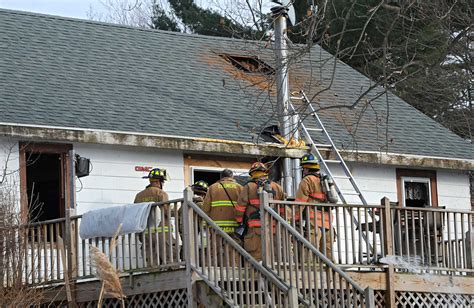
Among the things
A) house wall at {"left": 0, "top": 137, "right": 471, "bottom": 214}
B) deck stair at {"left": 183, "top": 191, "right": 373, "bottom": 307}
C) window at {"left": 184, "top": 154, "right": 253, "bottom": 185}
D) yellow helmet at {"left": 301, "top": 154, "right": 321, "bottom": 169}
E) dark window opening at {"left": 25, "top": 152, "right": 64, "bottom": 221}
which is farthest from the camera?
window at {"left": 184, "top": 154, "right": 253, "bottom": 185}

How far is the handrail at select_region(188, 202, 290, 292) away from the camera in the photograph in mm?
15492

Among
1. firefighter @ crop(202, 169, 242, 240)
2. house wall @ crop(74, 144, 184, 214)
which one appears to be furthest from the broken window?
firefighter @ crop(202, 169, 242, 240)

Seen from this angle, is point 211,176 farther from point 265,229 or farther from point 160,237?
point 265,229

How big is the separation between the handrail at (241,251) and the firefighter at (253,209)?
787 mm

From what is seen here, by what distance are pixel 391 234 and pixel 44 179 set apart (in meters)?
5.96

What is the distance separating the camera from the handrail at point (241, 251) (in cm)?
1549

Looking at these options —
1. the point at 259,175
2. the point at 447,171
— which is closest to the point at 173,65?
the point at 447,171

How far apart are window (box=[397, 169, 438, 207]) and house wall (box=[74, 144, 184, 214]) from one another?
498 centimetres

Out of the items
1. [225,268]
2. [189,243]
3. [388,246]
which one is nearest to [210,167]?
[388,246]

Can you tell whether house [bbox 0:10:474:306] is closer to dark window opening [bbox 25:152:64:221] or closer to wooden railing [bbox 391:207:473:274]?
dark window opening [bbox 25:152:64:221]

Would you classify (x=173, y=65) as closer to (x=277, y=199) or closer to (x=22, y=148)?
(x=22, y=148)

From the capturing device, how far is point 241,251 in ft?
51.8

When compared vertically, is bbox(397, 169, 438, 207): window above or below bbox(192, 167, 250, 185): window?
below

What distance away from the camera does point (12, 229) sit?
17.2m
